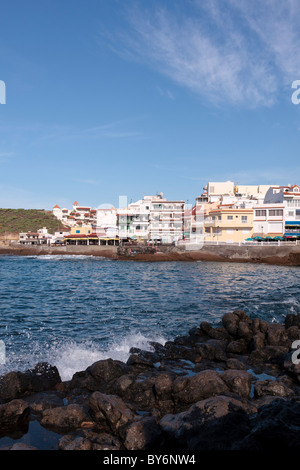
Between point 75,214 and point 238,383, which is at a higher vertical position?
point 75,214

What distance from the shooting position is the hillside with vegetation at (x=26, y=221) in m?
141

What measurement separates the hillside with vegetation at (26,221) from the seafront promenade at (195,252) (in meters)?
54.3

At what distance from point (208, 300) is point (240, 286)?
346 inches

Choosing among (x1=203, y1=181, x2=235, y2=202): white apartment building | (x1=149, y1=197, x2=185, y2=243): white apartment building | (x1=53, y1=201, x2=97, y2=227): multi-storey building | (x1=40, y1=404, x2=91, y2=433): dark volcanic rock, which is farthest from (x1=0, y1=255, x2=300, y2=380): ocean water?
(x1=53, y1=201, x2=97, y2=227): multi-storey building

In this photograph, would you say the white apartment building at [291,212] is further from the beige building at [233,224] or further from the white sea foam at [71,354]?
the white sea foam at [71,354]

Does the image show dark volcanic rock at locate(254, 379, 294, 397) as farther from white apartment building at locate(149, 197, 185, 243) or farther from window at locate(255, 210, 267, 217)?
white apartment building at locate(149, 197, 185, 243)

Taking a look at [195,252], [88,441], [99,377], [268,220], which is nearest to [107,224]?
[195,252]

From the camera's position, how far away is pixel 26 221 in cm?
15512

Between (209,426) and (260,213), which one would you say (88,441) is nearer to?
(209,426)

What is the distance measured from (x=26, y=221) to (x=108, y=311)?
14384 centimetres

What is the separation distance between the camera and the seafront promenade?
6100cm

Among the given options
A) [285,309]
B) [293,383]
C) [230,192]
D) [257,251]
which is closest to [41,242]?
[230,192]

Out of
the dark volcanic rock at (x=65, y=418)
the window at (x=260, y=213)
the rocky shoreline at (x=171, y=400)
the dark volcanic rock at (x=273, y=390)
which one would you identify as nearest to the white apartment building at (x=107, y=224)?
the window at (x=260, y=213)

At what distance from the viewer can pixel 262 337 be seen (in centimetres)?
1496
